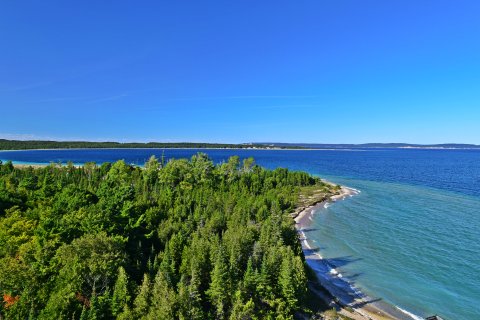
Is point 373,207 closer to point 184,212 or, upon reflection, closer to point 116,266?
point 184,212

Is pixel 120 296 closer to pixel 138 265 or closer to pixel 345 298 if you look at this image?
pixel 138 265

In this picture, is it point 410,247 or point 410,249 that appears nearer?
point 410,249

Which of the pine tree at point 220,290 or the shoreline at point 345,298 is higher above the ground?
the pine tree at point 220,290

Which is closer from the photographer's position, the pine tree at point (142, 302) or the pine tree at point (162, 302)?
the pine tree at point (162, 302)

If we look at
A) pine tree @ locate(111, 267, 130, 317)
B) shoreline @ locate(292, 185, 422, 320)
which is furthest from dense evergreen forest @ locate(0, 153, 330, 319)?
shoreline @ locate(292, 185, 422, 320)

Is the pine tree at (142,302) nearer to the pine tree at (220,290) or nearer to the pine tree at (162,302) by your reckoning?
the pine tree at (162,302)

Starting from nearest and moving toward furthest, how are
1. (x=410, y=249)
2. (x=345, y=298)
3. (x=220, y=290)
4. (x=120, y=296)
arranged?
(x=120, y=296)
(x=220, y=290)
(x=345, y=298)
(x=410, y=249)

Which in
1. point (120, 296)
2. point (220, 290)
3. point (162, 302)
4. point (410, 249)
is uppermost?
point (162, 302)

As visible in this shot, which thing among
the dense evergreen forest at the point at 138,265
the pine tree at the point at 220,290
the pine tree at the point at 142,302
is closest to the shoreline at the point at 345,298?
the dense evergreen forest at the point at 138,265

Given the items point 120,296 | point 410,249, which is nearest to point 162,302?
point 120,296

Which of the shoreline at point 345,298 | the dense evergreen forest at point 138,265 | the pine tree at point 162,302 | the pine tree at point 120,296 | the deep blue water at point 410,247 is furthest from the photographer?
the deep blue water at point 410,247

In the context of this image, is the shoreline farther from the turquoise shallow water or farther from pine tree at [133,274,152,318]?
pine tree at [133,274,152,318]

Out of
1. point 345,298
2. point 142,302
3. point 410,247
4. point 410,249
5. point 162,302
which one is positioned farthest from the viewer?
point 410,247
